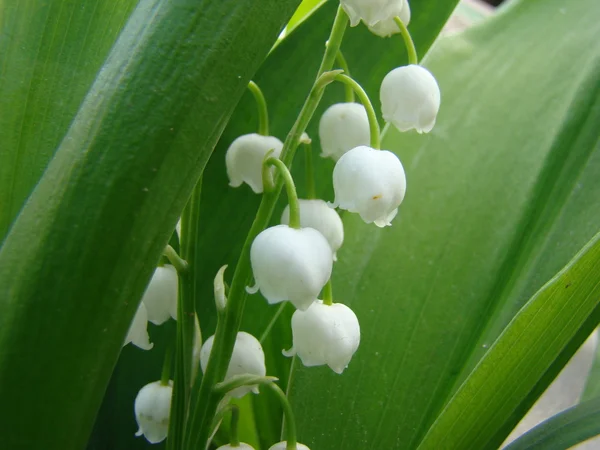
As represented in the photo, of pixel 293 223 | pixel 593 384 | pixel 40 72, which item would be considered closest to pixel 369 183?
pixel 293 223

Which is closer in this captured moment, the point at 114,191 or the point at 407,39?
the point at 114,191

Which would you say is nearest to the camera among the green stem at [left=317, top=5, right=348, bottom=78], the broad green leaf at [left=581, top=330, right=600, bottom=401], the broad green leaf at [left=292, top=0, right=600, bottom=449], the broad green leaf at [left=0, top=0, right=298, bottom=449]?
the broad green leaf at [left=0, top=0, right=298, bottom=449]

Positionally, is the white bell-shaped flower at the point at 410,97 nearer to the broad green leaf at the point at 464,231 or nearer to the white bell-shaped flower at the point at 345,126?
the white bell-shaped flower at the point at 345,126

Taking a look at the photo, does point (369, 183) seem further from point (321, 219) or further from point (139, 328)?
point (139, 328)

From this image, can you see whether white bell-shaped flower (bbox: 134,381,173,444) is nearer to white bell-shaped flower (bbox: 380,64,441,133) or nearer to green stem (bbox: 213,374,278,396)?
green stem (bbox: 213,374,278,396)

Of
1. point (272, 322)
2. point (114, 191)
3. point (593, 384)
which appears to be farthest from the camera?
point (593, 384)

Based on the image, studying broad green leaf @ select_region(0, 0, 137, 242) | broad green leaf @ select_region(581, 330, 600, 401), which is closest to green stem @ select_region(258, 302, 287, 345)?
broad green leaf @ select_region(0, 0, 137, 242)
